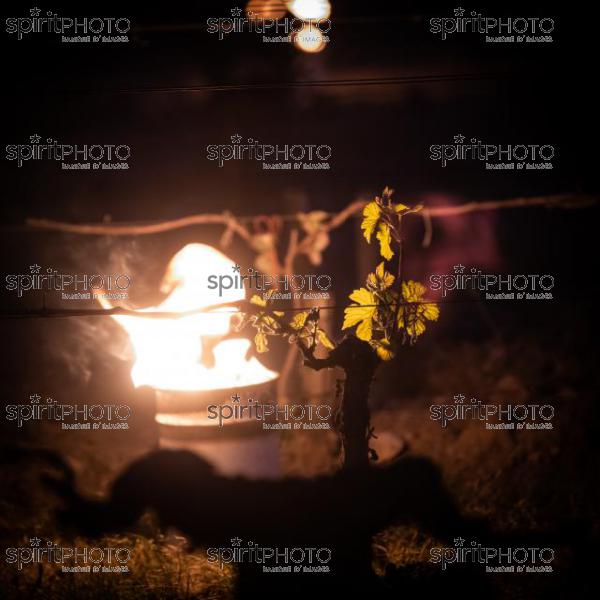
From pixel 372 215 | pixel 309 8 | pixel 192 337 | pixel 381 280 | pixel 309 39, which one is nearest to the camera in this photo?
pixel 372 215

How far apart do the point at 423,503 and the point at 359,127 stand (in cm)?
358

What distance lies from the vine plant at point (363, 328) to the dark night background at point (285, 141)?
1.45 meters

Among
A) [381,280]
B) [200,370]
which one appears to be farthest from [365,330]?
[200,370]

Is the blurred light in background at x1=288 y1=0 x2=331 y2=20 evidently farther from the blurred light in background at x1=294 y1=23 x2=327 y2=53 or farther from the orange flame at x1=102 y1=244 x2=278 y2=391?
the orange flame at x1=102 y1=244 x2=278 y2=391

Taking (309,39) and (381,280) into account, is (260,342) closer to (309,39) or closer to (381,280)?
(381,280)

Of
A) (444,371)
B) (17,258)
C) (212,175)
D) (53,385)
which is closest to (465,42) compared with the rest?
(212,175)

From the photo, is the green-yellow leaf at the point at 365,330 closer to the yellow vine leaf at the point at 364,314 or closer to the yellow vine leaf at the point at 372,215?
the yellow vine leaf at the point at 364,314

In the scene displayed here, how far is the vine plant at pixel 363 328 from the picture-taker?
3707mm

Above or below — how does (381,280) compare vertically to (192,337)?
above

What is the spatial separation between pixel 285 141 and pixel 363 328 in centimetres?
255

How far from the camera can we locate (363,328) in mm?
3738

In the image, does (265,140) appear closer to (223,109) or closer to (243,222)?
(223,109)

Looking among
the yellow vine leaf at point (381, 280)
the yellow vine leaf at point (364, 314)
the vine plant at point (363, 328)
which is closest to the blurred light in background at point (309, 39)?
the vine plant at point (363, 328)

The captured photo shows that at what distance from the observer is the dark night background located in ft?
16.1
